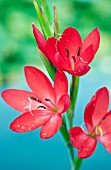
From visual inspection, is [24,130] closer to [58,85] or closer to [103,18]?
[58,85]

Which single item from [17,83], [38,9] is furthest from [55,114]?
[17,83]

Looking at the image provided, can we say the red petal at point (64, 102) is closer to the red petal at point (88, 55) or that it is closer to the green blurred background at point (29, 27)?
the red petal at point (88, 55)

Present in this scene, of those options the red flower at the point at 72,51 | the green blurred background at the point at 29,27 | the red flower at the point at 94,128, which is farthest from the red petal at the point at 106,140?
the green blurred background at the point at 29,27

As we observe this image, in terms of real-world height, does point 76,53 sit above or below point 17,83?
below

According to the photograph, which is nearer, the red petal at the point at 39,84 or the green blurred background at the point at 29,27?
the red petal at the point at 39,84

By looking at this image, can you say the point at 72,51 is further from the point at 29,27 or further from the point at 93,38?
the point at 29,27

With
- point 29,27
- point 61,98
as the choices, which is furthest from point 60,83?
point 29,27
